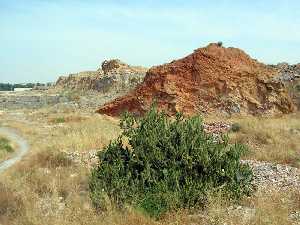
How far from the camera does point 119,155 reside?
8.56 metres

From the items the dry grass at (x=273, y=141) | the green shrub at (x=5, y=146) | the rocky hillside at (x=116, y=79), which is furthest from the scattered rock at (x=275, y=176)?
the rocky hillside at (x=116, y=79)

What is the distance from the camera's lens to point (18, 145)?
68.0 ft

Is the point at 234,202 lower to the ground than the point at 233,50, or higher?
lower

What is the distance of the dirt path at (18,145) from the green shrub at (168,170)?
247 inches

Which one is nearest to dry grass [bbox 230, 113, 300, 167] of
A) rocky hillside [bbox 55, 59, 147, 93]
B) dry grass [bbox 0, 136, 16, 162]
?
dry grass [bbox 0, 136, 16, 162]

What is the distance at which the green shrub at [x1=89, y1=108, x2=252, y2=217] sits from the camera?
7625 mm

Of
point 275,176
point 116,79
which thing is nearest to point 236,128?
point 275,176

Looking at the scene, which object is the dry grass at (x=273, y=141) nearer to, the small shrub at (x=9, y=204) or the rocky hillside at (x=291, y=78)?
the small shrub at (x=9, y=204)

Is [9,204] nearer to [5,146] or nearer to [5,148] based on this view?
[5,148]

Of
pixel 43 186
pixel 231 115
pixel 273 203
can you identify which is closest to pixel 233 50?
pixel 231 115

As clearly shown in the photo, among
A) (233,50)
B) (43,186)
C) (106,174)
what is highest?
(233,50)

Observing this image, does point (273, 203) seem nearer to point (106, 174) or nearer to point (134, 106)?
point (106, 174)

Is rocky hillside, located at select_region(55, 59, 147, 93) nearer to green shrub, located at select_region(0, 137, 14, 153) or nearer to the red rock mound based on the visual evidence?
the red rock mound

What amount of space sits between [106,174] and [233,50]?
22592 millimetres
